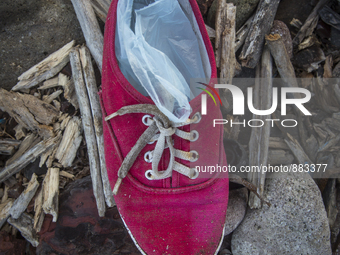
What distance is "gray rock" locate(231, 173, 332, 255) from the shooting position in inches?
71.6

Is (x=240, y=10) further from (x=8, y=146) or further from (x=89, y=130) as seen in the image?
(x=8, y=146)


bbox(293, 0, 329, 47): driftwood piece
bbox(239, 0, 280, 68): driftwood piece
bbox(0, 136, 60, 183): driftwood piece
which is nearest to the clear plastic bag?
bbox(239, 0, 280, 68): driftwood piece

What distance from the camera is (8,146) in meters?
1.94

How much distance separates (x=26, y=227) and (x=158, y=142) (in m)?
1.41

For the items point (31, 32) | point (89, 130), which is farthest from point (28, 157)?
point (31, 32)

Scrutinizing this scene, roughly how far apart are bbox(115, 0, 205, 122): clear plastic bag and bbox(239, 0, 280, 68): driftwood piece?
0.46 metres

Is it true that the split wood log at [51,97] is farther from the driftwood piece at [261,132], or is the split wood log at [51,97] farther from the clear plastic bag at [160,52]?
the driftwood piece at [261,132]

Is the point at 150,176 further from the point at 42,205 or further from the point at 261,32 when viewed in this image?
the point at 261,32

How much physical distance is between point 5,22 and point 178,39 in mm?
1376

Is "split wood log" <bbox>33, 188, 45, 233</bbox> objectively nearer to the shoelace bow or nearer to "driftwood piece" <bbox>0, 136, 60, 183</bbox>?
"driftwood piece" <bbox>0, 136, 60, 183</bbox>

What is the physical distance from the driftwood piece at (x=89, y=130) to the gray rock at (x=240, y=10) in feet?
3.76

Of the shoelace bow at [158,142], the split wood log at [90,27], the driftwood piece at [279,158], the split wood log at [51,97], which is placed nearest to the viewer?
the shoelace bow at [158,142]

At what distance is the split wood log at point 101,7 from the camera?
1.83 m

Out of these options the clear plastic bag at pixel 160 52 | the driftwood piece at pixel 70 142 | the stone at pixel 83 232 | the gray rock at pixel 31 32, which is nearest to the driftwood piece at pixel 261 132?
the clear plastic bag at pixel 160 52
